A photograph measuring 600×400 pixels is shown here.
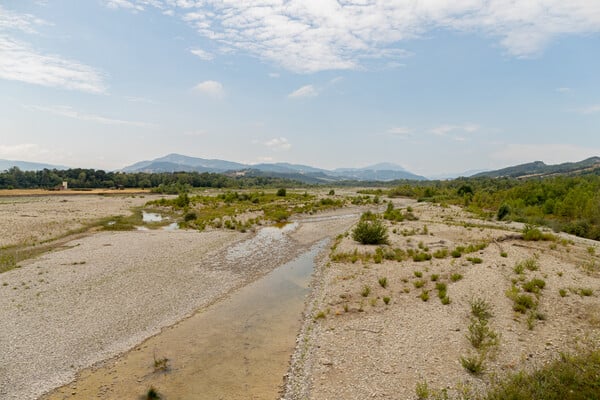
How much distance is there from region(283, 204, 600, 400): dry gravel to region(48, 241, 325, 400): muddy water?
2.90 ft

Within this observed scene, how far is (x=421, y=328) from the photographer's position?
11609 millimetres

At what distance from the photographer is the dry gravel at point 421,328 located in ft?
28.8

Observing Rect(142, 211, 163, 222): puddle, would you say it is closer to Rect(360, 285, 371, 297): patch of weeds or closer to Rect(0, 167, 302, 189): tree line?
Rect(360, 285, 371, 297): patch of weeds

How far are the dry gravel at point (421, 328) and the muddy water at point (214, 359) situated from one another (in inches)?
34.8

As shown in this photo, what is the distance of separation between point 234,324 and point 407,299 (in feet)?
25.9

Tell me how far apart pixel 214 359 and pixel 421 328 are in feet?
24.5

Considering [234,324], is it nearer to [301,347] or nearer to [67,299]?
[301,347]

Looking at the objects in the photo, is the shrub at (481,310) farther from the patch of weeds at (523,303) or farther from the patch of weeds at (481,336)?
the patch of weeds at (481,336)

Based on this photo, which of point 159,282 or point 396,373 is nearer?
point 396,373

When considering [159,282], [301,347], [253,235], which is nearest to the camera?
[301,347]

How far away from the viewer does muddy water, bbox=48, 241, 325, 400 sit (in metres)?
8.81

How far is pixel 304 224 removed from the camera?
42375mm

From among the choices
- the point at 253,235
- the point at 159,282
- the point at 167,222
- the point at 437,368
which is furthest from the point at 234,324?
the point at 167,222

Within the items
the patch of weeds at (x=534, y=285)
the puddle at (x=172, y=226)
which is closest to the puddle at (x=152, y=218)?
the puddle at (x=172, y=226)
